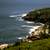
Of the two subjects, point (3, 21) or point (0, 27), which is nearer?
point (0, 27)

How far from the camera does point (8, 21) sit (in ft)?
471

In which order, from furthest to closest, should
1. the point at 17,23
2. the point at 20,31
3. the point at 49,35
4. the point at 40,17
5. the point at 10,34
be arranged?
1. the point at 40,17
2. the point at 17,23
3. the point at 20,31
4. the point at 10,34
5. the point at 49,35

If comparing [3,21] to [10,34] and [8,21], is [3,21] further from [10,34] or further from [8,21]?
[10,34]

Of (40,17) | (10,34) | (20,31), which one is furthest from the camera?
(40,17)

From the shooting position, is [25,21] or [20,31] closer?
[20,31]

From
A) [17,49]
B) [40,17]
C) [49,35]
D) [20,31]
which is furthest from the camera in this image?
[40,17]

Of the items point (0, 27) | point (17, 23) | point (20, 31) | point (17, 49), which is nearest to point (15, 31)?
point (20, 31)

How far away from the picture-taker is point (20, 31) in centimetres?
11456

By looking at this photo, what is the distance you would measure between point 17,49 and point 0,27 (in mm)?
54438

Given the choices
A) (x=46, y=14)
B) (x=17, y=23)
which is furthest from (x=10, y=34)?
(x=46, y=14)

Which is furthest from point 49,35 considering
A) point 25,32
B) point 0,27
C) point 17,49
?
point 0,27

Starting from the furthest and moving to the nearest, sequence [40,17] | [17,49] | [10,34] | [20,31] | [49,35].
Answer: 1. [40,17]
2. [20,31]
3. [10,34]
4. [49,35]
5. [17,49]

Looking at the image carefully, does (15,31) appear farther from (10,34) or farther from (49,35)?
(49,35)

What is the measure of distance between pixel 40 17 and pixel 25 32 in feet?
129
